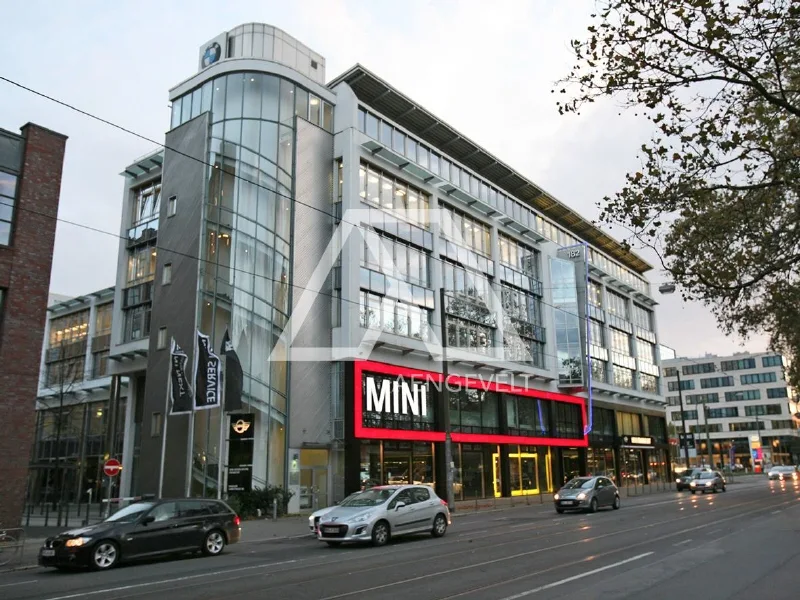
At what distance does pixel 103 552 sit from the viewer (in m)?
14.2

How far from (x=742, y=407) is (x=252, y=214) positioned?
11705 cm

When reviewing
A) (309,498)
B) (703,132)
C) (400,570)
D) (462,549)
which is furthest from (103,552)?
(309,498)

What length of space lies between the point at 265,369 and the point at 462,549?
16.6 m

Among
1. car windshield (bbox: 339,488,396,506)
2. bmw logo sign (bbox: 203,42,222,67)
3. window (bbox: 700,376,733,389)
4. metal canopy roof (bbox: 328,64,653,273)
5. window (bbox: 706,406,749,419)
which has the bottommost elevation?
car windshield (bbox: 339,488,396,506)

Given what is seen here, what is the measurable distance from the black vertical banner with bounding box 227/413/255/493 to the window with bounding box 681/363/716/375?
117 m

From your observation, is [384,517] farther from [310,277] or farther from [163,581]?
[310,277]

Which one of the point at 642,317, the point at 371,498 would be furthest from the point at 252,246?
the point at 642,317

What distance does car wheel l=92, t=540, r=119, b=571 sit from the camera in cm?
1402

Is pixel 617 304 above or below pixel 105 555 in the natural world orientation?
above

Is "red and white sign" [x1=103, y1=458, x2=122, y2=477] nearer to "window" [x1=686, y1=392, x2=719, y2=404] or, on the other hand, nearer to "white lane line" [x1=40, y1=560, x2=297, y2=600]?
"white lane line" [x1=40, y1=560, x2=297, y2=600]

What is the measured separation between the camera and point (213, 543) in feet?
54.3

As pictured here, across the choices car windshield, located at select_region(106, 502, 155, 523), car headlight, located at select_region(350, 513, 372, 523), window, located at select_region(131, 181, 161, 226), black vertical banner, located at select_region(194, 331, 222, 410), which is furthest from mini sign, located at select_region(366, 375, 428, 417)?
window, located at select_region(131, 181, 161, 226)

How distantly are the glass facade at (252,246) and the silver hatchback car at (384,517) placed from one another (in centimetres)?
1196

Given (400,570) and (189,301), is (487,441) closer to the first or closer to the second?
(189,301)
